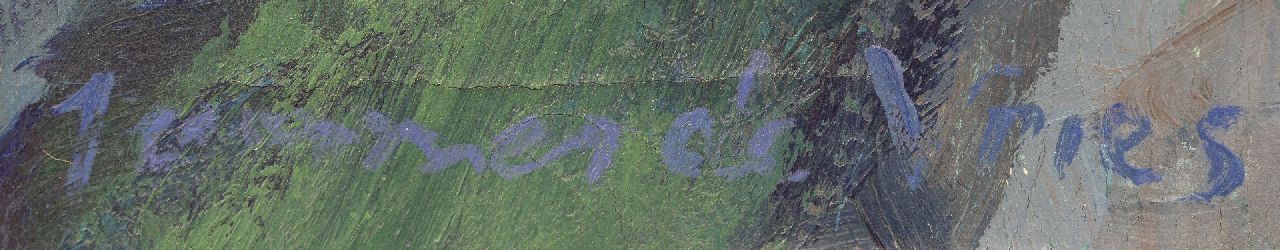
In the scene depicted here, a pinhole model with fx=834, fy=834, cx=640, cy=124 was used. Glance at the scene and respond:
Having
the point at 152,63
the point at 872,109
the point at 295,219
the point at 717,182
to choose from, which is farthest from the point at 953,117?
the point at 152,63

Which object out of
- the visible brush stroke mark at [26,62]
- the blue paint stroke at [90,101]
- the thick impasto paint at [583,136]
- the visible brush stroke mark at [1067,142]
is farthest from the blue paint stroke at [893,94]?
the visible brush stroke mark at [26,62]

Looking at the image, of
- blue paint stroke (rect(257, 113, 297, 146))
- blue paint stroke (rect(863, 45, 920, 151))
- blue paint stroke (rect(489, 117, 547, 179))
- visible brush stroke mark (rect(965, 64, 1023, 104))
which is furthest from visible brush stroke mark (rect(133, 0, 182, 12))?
visible brush stroke mark (rect(965, 64, 1023, 104))

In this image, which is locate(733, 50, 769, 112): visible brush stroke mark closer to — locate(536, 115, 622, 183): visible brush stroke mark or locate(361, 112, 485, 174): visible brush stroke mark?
locate(536, 115, 622, 183): visible brush stroke mark

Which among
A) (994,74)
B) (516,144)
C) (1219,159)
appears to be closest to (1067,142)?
(994,74)

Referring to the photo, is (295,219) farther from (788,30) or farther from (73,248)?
(788,30)

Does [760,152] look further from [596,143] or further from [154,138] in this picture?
[154,138]

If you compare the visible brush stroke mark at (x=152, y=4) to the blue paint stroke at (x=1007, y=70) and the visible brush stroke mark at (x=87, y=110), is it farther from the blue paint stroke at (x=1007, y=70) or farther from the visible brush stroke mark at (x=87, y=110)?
the blue paint stroke at (x=1007, y=70)
